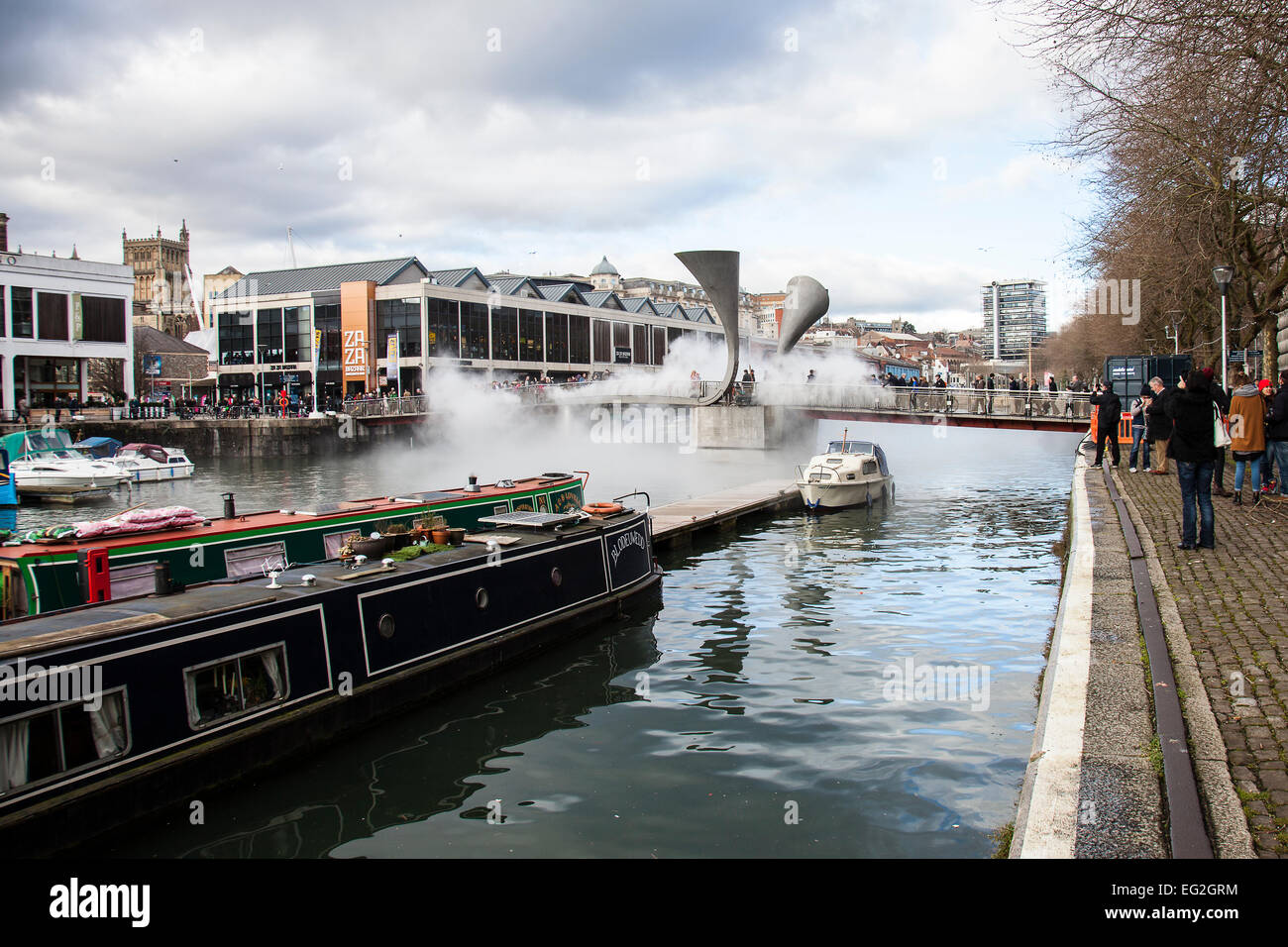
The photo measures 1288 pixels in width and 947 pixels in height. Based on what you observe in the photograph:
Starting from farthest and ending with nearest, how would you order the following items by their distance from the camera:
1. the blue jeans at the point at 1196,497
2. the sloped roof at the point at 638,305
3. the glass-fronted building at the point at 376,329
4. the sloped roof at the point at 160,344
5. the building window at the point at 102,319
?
the sloped roof at the point at 638,305 → the sloped roof at the point at 160,344 → the glass-fronted building at the point at 376,329 → the building window at the point at 102,319 → the blue jeans at the point at 1196,497

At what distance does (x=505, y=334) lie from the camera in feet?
307

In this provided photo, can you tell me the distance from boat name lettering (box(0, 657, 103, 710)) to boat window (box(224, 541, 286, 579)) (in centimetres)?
533

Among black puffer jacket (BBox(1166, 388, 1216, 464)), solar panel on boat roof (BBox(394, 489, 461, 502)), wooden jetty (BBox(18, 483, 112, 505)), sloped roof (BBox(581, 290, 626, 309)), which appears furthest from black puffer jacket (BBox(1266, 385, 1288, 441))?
sloped roof (BBox(581, 290, 626, 309))

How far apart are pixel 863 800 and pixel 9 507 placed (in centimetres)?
3774

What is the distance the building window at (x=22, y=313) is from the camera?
7050 cm

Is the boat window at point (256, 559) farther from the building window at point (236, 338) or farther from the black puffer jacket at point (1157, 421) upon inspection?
the building window at point (236, 338)

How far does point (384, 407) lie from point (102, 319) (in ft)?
86.0

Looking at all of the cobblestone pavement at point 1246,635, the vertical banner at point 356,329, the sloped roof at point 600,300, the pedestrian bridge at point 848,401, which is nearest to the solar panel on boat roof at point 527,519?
the cobblestone pavement at point 1246,635

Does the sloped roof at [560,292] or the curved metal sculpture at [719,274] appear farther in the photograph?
the sloped roof at [560,292]

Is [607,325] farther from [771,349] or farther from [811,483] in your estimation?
[811,483]

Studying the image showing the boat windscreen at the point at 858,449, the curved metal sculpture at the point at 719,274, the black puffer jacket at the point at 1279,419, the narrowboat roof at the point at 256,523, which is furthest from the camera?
the curved metal sculpture at the point at 719,274

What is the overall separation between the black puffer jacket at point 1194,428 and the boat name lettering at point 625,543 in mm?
8823

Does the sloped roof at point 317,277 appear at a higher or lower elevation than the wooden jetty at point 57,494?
higher

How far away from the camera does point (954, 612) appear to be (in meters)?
16.8
